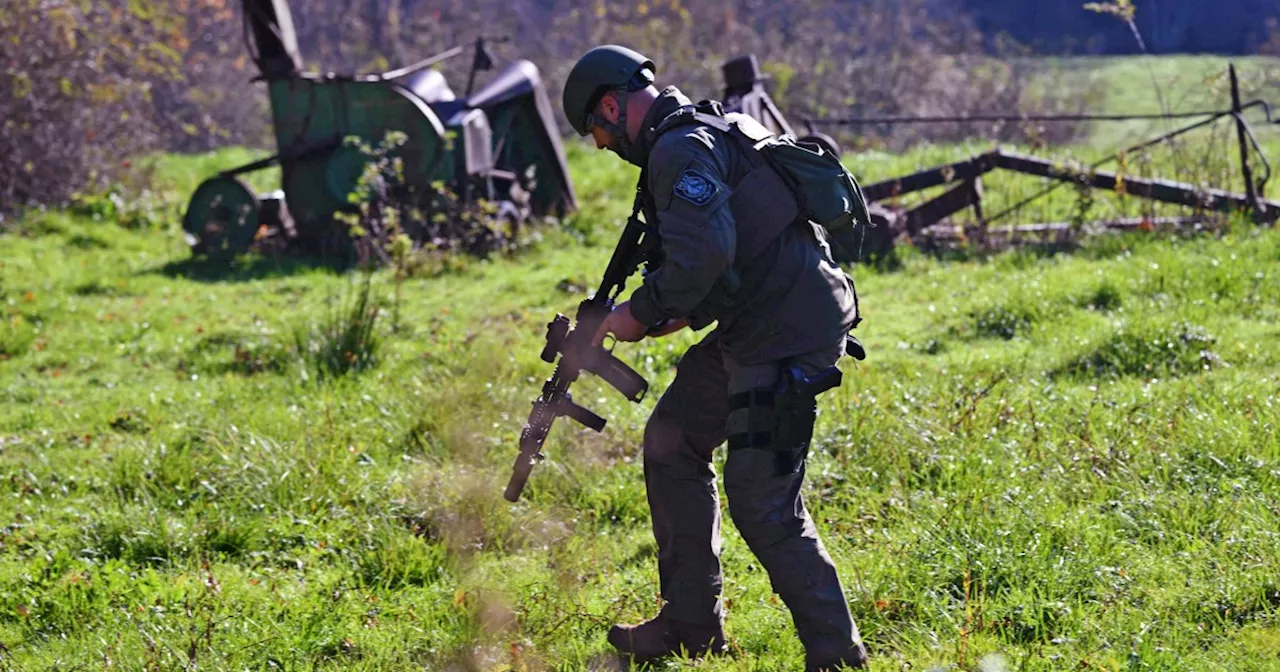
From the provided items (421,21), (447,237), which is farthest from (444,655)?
(421,21)

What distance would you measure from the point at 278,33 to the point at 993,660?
9435 millimetres

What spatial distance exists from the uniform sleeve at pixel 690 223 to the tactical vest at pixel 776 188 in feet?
0.33

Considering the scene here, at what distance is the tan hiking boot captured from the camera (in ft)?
12.8

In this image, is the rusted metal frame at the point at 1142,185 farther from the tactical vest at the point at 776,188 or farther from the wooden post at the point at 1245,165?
the tactical vest at the point at 776,188

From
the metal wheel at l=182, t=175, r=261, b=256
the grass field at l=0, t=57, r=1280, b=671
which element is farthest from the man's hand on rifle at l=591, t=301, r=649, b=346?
the metal wheel at l=182, t=175, r=261, b=256

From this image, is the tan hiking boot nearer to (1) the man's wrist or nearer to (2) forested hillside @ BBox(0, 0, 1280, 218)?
(1) the man's wrist

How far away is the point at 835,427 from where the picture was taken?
18.2 feet

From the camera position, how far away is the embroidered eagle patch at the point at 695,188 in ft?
11.0

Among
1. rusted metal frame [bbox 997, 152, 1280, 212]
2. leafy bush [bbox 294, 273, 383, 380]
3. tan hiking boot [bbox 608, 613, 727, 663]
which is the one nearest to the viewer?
tan hiking boot [bbox 608, 613, 727, 663]

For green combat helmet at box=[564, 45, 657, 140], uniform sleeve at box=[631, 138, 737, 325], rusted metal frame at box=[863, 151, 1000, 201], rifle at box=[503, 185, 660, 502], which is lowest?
rusted metal frame at box=[863, 151, 1000, 201]

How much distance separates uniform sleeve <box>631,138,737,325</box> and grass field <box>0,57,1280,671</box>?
48.0 inches

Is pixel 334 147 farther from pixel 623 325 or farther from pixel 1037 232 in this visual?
pixel 623 325

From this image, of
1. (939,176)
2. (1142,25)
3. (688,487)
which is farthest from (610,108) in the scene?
(1142,25)

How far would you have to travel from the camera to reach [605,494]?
521cm
